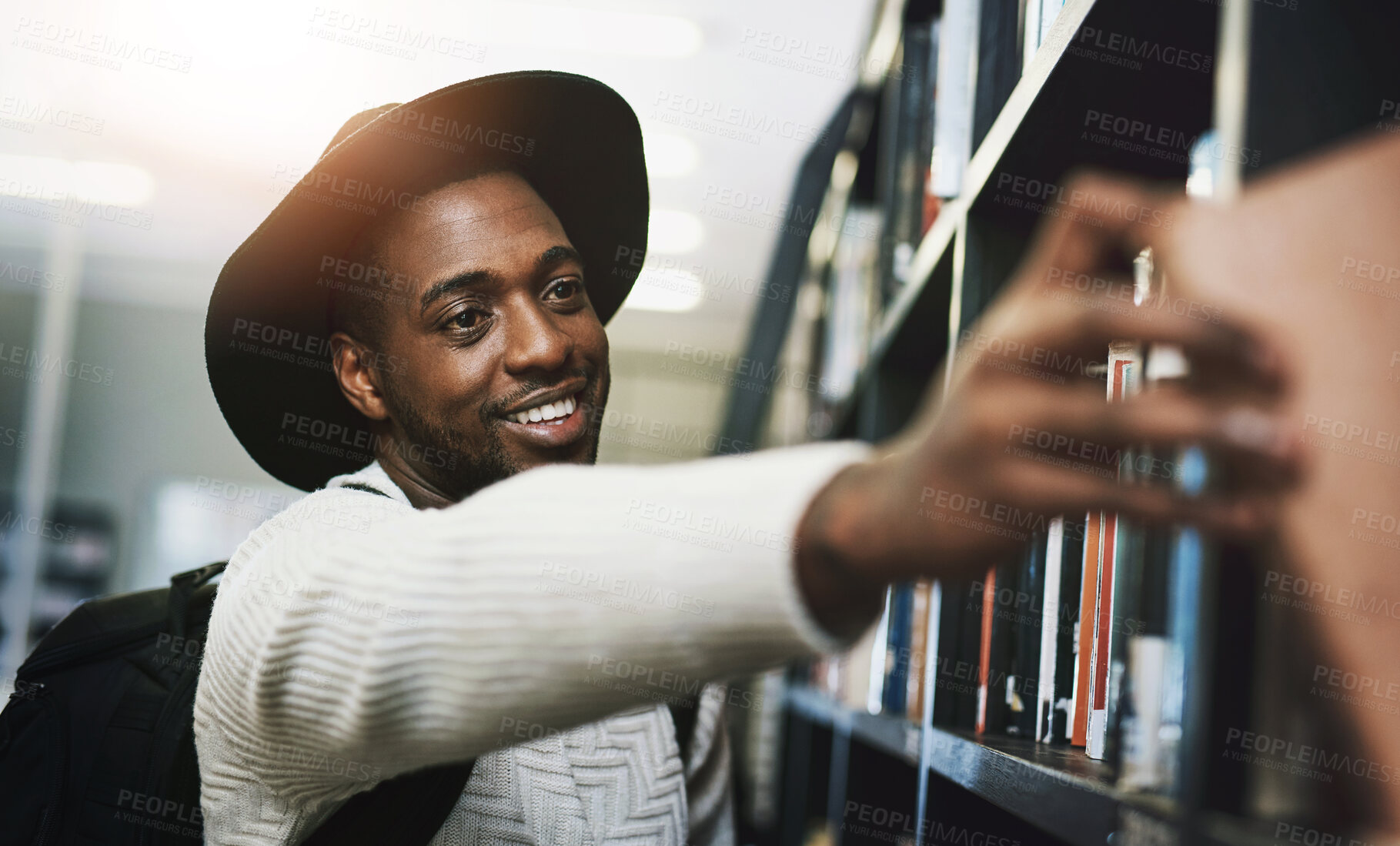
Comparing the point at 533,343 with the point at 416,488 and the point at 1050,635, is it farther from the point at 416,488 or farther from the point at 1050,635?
the point at 1050,635

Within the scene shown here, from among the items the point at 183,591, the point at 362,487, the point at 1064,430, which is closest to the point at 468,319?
the point at 362,487

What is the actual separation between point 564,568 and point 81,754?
2.34 feet

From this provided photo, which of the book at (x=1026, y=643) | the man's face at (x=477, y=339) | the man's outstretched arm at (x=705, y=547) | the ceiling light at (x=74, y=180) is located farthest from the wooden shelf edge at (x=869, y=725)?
the ceiling light at (x=74, y=180)

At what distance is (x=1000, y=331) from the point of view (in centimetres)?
34

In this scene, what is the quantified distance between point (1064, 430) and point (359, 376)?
94 centimetres

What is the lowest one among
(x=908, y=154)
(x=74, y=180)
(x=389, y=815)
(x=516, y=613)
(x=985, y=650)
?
(x=389, y=815)

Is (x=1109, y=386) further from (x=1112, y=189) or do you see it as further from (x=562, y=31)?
(x=562, y=31)

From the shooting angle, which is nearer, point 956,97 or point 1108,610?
point 1108,610

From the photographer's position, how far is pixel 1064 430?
0.32 m

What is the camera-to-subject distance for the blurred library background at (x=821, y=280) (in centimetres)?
49

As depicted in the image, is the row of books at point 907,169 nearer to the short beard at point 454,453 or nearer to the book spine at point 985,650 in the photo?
the book spine at point 985,650

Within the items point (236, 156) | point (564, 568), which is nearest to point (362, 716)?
point (564, 568)

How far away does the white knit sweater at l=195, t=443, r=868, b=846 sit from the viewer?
16.6 inches

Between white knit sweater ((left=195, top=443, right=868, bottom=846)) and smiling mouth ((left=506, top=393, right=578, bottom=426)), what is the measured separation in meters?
0.40
